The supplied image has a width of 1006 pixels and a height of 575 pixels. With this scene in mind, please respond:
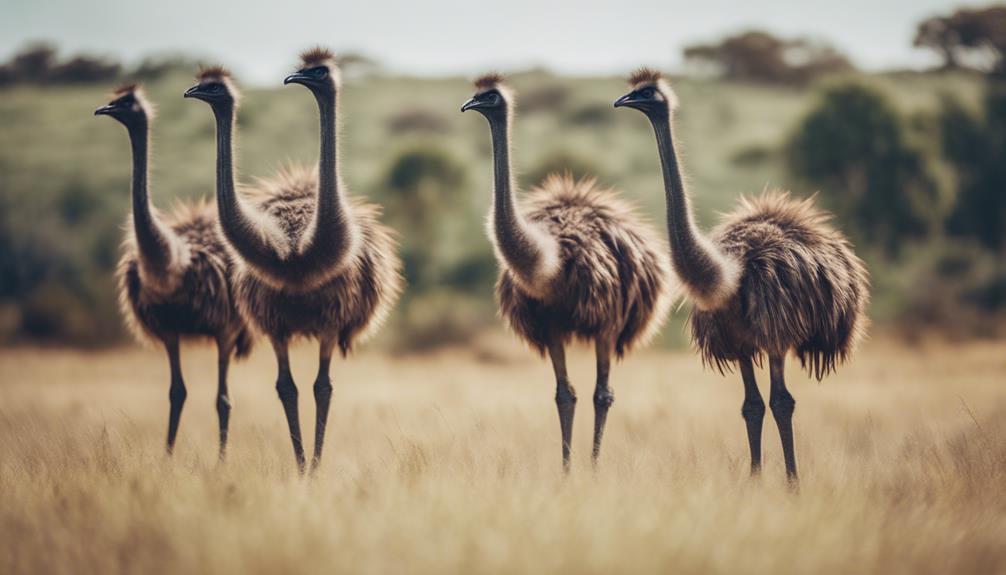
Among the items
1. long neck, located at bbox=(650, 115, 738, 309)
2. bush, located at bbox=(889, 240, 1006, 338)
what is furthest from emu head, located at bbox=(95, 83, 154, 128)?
bush, located at bbox=(889, 240, 1006, 338)

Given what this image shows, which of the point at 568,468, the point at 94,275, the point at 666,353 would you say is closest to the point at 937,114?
the point at 666,353

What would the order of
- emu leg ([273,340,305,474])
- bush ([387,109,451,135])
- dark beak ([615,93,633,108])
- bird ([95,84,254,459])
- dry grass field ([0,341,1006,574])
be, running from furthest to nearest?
bush ([387,109,451,135])
bird ([95,84,254,459])
emu leg ([273,340,305,474])
dark beak ([615,93,633,108])
dry grass field ([0,341,1006,574])

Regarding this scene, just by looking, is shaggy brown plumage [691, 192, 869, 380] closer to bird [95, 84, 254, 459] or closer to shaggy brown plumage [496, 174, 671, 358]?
shaggy brown plumage [496, 174, 671, 358]

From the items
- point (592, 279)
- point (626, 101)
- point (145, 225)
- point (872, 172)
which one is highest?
point (872, 172)

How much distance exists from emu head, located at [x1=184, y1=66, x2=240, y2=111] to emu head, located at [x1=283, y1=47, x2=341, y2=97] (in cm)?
42

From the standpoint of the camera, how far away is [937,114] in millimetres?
30219

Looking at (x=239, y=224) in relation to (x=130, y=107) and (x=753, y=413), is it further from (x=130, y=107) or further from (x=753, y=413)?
(x=753, y=413)

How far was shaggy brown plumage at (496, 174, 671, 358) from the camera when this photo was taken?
251 inches

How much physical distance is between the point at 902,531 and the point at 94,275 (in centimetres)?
2193

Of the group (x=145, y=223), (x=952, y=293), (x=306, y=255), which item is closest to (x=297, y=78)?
(x=306, y=255)

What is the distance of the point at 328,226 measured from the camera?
594 cm

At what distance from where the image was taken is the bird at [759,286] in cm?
560

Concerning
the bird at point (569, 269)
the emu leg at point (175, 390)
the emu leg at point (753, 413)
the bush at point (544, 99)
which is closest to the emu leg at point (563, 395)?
the bird at point (569, 269)

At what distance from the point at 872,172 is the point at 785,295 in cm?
2335
